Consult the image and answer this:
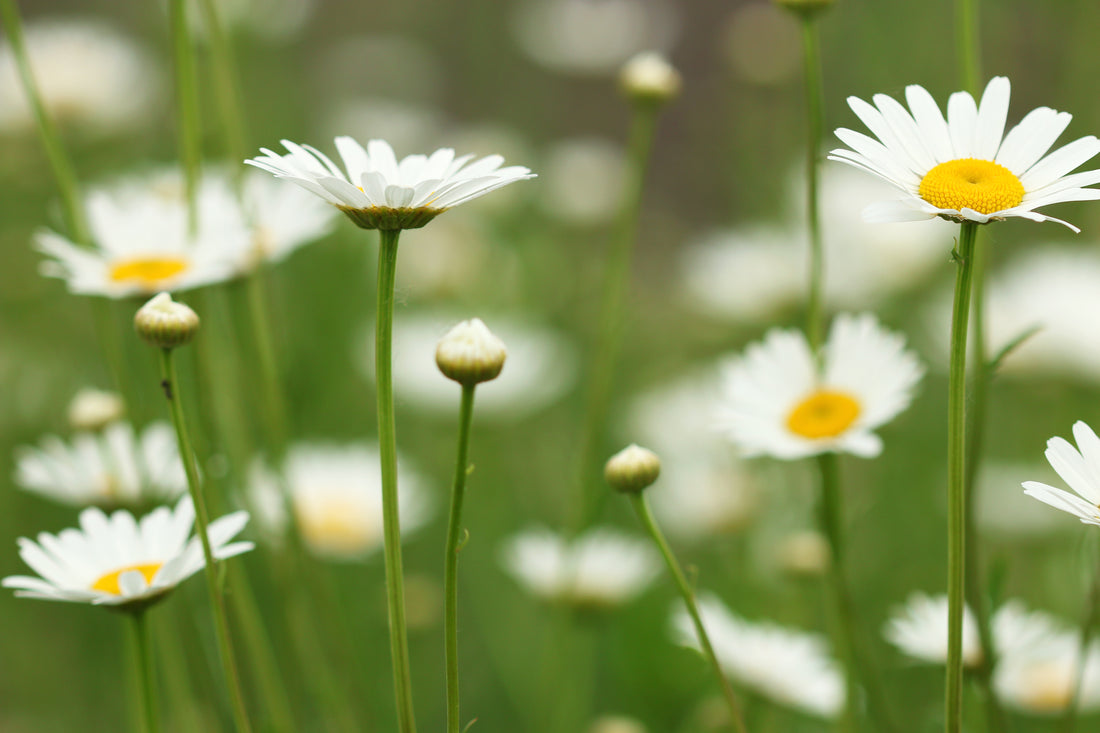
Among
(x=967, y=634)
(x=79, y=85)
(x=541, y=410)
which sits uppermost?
(x=79, y=85)

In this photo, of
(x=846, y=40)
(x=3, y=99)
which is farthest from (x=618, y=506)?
(x=846, y=40)

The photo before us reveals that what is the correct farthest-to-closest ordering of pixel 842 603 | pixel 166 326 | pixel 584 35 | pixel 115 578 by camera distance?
pixel 584 35, pixel 842 603, pixel 115 578, pixel 166 326

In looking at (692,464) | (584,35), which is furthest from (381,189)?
(584,35)

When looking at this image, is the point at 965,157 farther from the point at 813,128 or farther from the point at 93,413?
the point at 93,413

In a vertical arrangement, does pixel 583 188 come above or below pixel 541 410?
above

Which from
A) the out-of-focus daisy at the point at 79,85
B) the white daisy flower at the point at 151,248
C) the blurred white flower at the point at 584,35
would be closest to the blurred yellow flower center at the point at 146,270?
the white daisy flower at the point at 151,248

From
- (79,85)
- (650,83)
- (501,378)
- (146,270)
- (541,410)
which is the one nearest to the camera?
(146,270)
